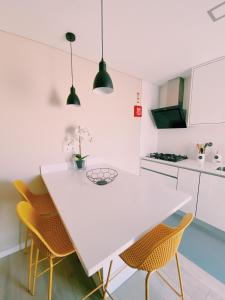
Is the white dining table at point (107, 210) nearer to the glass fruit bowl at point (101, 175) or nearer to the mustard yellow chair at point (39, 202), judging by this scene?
the glass fruit bowl at point (101, 175)

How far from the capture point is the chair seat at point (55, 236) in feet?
2.88

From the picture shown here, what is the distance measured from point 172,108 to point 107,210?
80.4 inches

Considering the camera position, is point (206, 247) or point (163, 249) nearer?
point (163, 249)

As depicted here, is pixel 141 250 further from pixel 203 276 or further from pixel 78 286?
pixel 203 276

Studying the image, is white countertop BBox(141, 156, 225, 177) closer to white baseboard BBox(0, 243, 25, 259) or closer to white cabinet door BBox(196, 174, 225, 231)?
white cabinet door BBox(196, 174, 225, 231)

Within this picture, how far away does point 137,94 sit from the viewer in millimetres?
2482

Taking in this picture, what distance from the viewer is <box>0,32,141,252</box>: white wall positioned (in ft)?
4.60

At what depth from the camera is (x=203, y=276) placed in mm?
1273

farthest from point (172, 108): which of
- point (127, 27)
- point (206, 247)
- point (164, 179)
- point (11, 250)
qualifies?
point (11, 250)

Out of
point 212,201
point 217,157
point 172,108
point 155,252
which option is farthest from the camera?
point 172,108

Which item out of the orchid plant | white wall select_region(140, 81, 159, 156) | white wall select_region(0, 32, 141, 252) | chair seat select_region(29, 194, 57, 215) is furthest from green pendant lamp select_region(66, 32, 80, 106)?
white wall select_region(140, 81, 159, 156)

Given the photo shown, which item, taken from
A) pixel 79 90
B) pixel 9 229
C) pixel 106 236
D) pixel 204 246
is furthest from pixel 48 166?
pixel 204 246

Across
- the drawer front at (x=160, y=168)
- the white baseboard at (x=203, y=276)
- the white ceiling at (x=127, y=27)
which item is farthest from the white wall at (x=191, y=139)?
the white baseboard at (x=203, y=276)

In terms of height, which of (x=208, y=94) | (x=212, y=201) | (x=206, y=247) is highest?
(x=208, y=94)
